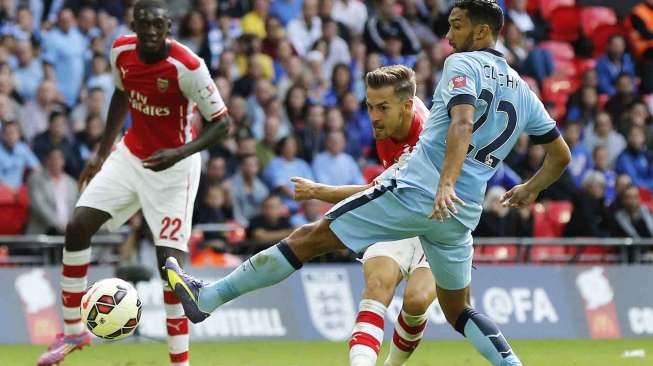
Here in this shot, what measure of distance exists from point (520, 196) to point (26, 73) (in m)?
10.6

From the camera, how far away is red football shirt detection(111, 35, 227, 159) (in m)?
10.6

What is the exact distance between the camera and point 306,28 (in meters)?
21.3

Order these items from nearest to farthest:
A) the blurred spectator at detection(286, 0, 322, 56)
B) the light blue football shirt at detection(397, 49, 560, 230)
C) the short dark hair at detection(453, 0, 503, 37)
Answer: the light blue football shirt at detection(397, 49, 560, 230) < the short dark hair at detection(453, 0, 503, 37) < the blurred spectator at detection(286, 0, 322, 56)

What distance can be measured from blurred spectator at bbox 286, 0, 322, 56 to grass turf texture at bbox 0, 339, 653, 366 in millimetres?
6762

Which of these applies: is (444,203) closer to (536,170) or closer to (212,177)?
(212,177)

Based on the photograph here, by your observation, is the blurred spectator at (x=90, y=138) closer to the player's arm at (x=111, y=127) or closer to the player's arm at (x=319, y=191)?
the player's arm at (x=111, y=127)

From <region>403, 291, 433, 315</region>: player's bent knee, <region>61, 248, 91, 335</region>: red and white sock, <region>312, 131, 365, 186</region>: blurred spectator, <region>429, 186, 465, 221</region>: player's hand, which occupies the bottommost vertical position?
<region>312, 131, 365, 186</region>: blurred spectator

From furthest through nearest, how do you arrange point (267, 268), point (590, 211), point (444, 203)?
point (590, 211) → point (267, 268) → point (444, 203)

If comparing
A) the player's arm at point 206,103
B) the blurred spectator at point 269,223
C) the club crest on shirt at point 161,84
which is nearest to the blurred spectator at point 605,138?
the blurred spectator at point 269,223

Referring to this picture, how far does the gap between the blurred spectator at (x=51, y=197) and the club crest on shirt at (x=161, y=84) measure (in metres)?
6.05

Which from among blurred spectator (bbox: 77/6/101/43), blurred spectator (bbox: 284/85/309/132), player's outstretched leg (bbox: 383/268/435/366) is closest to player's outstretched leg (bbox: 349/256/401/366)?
player's outstretched leg (bbox: 383/268/435/366)

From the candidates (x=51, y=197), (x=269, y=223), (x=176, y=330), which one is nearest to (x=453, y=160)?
(x=176, y=330)

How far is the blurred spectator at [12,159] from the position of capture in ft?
55.0

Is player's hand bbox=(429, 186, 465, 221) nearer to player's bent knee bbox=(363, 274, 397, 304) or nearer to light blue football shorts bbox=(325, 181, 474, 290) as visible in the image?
light blue football shorts bbox=(325, 181, 474, 290)
